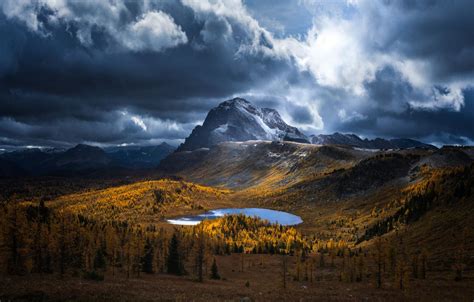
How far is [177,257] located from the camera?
102m

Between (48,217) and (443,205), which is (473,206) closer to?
(443,205)

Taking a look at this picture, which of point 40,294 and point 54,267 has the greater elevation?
point 40,294

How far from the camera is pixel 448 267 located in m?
86.1

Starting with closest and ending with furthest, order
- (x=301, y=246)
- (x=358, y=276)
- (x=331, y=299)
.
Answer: (x=331, y=299) → (x=358, y=276) → (x=301, y=246)

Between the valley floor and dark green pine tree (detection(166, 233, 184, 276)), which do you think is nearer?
the valley floor

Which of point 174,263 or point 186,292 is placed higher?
point 186,292

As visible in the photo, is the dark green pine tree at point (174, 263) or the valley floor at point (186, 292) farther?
the dark green pine tree at point (174, 263)

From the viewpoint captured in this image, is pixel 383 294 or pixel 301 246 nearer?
pixel 383 294

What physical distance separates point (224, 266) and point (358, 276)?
225ft

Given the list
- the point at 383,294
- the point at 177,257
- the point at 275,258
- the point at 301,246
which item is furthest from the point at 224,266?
the point at 383,294

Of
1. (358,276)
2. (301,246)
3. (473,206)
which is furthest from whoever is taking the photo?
(301,246)

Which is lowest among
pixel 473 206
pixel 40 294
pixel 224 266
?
pixel 224 266

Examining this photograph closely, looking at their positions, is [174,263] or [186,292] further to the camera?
[174,263]

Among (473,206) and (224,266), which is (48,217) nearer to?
(224,266)
